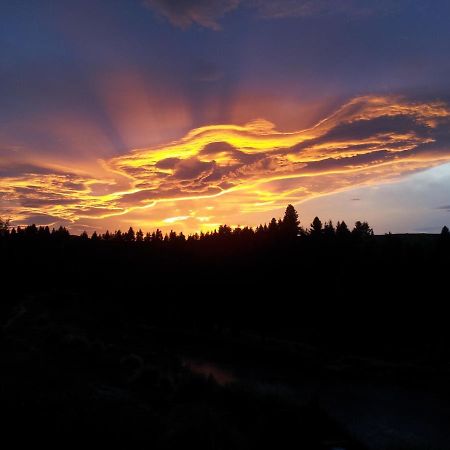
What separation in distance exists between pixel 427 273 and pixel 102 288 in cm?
8162

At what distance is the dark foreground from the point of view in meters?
19.0

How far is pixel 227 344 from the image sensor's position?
75.1m

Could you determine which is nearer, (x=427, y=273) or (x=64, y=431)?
(x=64, y=431)

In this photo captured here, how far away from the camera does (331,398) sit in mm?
39562

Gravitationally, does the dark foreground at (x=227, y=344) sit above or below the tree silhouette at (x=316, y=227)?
below

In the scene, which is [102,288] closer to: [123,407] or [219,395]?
[219,395]

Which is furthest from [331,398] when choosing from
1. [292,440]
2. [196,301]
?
[196,301]

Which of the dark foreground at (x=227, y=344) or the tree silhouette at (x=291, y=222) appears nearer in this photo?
the dark foreground at (x=227, y=344)

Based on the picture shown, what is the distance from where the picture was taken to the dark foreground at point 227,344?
62.3 feet

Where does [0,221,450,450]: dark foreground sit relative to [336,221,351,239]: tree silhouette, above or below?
below

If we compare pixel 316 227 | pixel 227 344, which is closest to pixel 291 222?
pixel 316 227

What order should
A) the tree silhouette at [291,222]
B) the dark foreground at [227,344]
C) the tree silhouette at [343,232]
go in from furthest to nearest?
1. the tree silhouette at [291,222]
2. the tree silhouette at [343,232]
3. the dark foreground at [227,344]

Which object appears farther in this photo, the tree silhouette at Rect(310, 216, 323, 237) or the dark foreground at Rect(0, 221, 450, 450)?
the tree silhouette at Rect(310, 216, 323, 237)

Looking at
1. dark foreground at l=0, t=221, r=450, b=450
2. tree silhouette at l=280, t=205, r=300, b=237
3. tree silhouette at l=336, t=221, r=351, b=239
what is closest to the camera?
dark foreground at l=0, t=221, r=450, b=450
